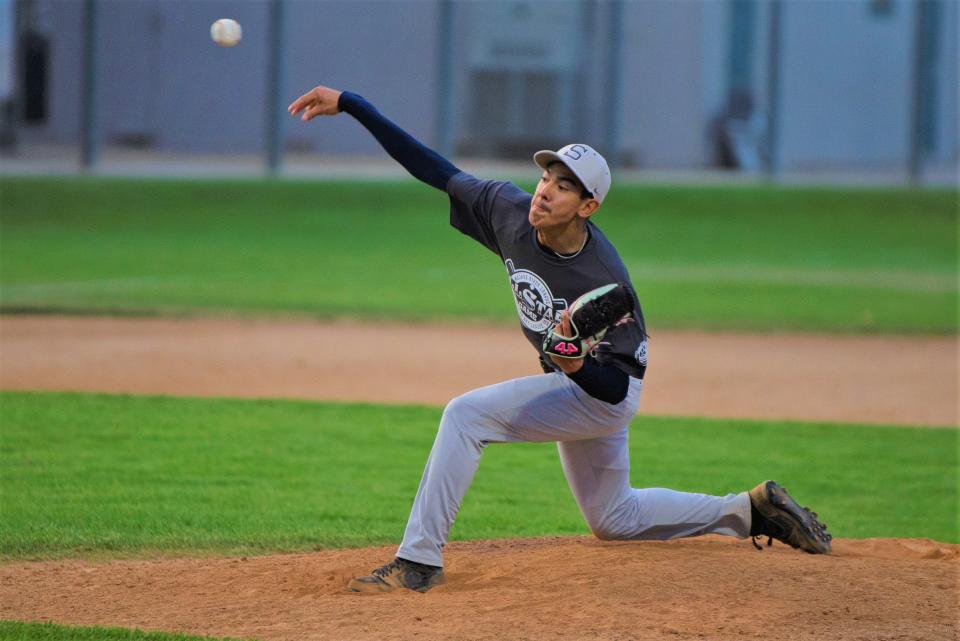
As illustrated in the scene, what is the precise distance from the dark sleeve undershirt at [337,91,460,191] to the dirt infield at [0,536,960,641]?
1546mm

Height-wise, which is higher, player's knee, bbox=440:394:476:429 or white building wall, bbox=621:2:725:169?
white building wall, bbox=621:2:725:169

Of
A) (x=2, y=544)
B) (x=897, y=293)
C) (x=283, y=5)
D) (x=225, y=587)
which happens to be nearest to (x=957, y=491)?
(x=225, y=587)

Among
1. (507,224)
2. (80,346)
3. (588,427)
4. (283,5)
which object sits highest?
(283,5)

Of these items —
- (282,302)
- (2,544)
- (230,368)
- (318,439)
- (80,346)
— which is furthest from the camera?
(282,302)

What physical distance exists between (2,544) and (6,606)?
100 cm

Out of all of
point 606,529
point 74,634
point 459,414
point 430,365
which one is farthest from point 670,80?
point 74,634

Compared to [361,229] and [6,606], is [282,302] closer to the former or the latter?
[361,229]

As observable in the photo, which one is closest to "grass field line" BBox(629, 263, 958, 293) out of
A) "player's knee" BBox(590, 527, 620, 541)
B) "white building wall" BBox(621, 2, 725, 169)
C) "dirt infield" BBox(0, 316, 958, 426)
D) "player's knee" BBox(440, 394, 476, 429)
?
"dirt infield" BBox(0, 316, 958, 426)

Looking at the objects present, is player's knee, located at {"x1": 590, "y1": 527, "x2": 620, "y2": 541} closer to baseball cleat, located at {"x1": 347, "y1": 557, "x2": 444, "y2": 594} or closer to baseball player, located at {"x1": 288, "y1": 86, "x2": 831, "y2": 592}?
baseball player, located at {"x1": 288, "y1": 86, "x2": 831, "y2": 592}

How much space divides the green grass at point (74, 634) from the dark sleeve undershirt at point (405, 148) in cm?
199

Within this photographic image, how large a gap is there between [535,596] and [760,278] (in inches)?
589

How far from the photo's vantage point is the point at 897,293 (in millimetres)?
18000

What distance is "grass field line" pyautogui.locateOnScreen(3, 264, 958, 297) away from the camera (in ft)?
55.9

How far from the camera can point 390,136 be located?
17.1 feet
